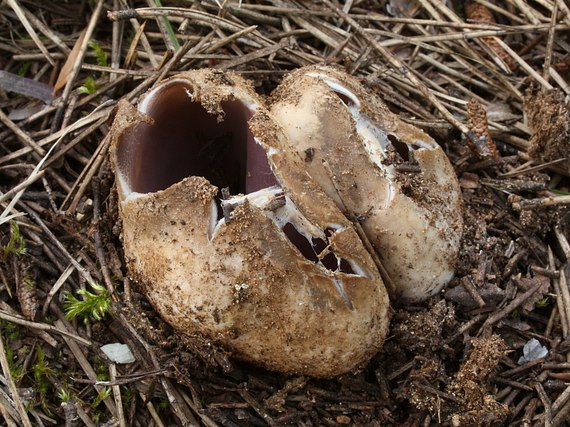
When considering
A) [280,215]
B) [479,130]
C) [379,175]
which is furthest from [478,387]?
[479,130]

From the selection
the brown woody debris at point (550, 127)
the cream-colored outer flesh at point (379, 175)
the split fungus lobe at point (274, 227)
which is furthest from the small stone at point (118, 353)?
the brown woody debris at point (550, 127)

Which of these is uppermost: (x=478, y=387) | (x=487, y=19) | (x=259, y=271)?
(x=487, y=19)

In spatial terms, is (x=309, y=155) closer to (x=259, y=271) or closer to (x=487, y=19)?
(x=259, y=271)

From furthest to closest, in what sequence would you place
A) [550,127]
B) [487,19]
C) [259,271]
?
[487,19]
[550,127]
[259,271]

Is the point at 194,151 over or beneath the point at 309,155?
beneath

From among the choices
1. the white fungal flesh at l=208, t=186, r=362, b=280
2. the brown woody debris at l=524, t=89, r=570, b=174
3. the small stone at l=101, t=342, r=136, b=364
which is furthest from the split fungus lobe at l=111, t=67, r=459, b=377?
the brown woody debris at l=524, t=89, r=570, b=174

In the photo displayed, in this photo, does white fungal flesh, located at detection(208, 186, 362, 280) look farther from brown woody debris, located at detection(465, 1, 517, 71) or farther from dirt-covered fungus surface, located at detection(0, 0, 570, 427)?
brown woody debris, located at detection(465, 1, 517, 71)

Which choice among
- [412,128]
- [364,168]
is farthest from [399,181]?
[412,128]

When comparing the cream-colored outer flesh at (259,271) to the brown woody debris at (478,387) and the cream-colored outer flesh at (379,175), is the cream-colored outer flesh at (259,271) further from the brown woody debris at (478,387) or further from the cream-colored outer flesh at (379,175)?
the brown woody debris at (478,387)
